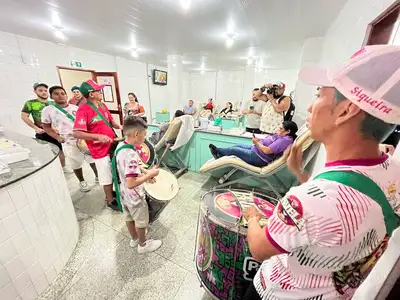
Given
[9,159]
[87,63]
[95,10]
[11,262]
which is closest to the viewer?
[11,262]

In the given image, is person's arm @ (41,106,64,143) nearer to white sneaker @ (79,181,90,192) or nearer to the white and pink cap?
white sneaker @ (79,181,90,192)

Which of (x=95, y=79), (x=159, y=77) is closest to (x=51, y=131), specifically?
(x=95, y=79)

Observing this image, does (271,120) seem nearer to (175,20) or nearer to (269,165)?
(269,165)

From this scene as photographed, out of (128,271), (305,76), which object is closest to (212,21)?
(305,76)

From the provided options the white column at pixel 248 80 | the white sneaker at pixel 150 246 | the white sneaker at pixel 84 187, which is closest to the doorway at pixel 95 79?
the white sneaker at pixel 84 187

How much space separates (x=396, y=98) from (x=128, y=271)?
1.91m

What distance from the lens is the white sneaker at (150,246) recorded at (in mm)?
1618

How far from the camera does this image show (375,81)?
388mm

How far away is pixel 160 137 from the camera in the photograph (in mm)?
3131

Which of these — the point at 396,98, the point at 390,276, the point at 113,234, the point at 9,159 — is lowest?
the point at 113,234

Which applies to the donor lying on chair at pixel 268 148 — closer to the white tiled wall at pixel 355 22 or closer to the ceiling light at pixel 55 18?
the white tiled wall at pixel 355 22

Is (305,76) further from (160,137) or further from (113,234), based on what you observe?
(160,137)

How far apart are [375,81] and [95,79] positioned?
6031 millimetres

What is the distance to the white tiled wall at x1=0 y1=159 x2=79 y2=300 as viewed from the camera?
1.07 metres
